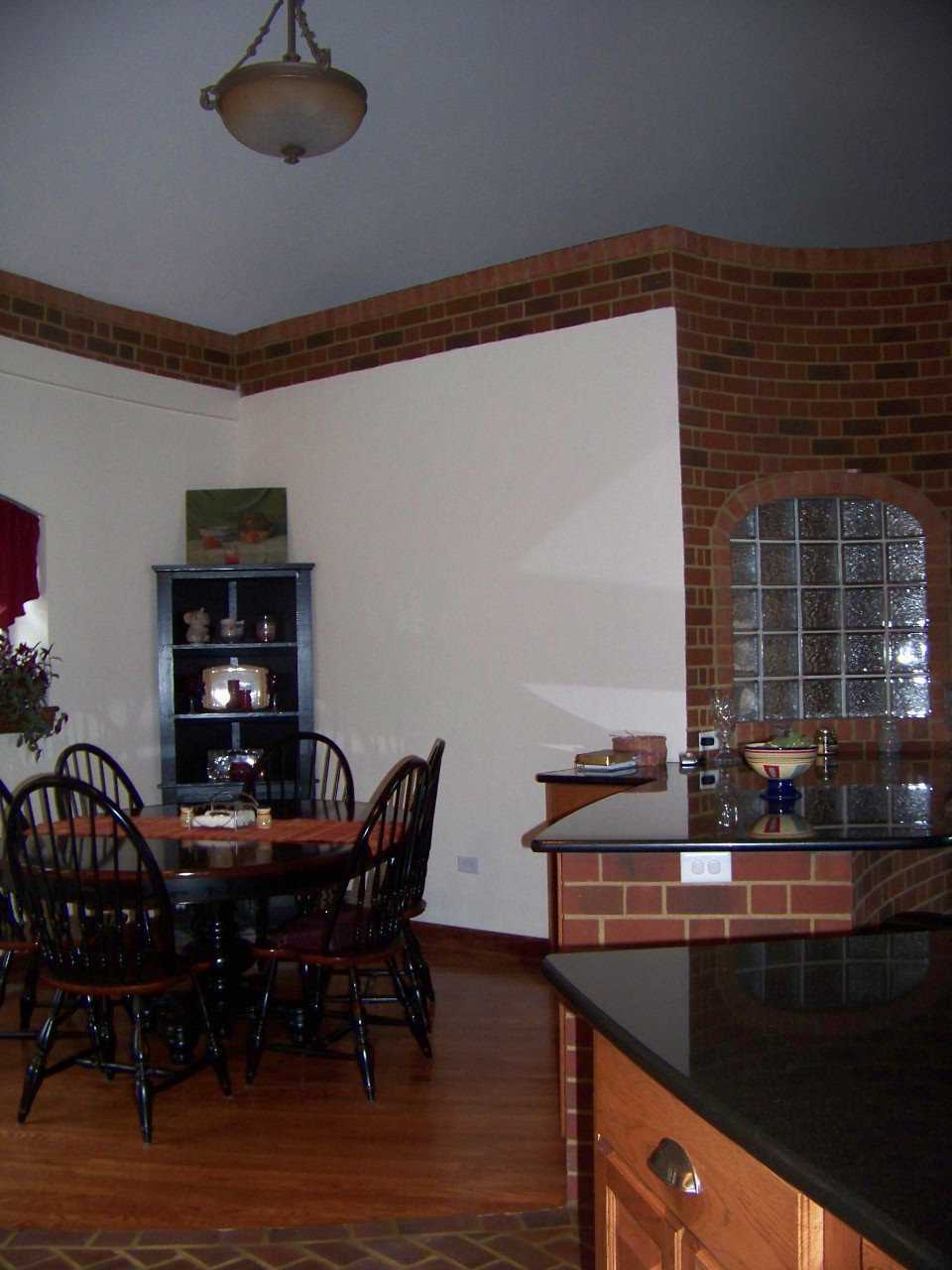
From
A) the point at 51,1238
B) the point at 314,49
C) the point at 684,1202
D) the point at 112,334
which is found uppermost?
the point at 112,334

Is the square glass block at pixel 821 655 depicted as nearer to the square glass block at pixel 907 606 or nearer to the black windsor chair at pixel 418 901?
the square glass block at pixel 907 606

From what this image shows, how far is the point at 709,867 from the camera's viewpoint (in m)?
2.40

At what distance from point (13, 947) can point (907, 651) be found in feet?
11.5

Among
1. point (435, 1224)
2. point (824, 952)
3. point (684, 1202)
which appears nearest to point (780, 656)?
point (435, 1224)

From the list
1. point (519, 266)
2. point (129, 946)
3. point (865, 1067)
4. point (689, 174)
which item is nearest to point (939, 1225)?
point (865, 1067)

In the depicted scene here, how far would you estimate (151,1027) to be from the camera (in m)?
4.00

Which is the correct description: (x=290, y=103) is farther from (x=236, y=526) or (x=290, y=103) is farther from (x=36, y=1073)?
(x=236, y=526)

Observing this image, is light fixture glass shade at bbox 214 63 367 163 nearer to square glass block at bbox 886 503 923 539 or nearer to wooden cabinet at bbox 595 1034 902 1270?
wooden cabinet at bbox 595 1034 902 1270

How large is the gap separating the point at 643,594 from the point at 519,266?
1.51m

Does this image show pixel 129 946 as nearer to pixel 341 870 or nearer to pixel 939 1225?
pixel 341 870

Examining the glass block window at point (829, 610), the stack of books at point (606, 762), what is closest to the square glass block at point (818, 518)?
the glass block window at point (829, 610)

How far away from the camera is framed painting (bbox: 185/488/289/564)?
5.57 meters

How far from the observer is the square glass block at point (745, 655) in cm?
477

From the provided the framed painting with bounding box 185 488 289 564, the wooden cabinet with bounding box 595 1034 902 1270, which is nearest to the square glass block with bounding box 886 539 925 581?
the framed painting with bounding box 185 488 289 564
